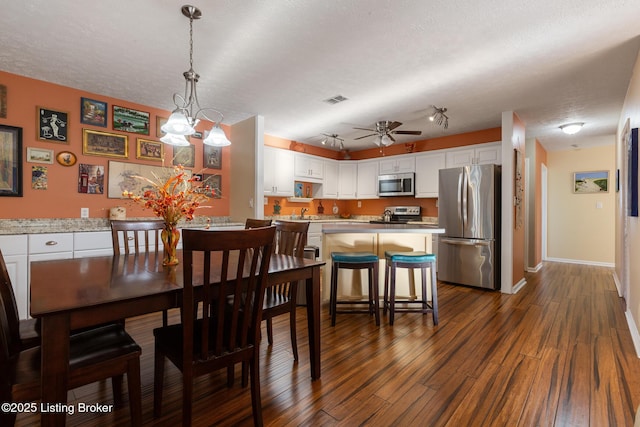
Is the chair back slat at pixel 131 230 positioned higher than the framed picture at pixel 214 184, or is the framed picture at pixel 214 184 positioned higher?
the framed picture at pixel 214 184

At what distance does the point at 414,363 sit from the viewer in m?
2.13

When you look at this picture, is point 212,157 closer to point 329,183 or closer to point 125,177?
point 125,177

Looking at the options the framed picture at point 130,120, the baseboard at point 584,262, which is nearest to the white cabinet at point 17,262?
the framed picture at point 130,120

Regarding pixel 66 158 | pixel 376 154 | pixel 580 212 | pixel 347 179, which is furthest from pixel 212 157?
pixel 580 212

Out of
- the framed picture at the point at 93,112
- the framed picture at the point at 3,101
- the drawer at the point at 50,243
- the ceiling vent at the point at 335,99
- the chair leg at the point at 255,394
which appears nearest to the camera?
the chair leg at the point at 255,394

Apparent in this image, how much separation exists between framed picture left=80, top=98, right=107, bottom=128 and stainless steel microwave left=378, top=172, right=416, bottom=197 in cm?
449

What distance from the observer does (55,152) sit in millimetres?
3236

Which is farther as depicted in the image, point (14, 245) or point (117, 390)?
point (14, 245)

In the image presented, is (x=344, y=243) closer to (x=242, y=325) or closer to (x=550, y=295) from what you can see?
(x=242, y=325)

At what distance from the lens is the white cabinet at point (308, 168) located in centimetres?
564

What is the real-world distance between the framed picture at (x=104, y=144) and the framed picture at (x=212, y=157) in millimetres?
989

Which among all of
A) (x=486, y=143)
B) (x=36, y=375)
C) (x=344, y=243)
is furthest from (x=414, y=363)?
(x=486, y=143)

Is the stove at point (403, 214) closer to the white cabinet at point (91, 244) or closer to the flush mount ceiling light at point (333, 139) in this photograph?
the flush mount ceiling light at point (333, 139)

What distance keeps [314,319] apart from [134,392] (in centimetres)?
96
